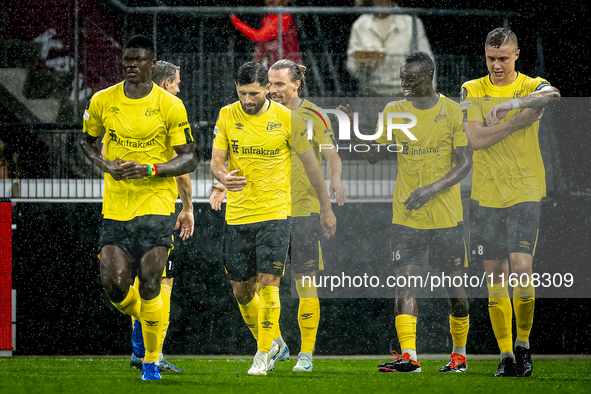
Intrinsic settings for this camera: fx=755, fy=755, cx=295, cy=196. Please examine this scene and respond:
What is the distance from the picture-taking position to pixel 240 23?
849 cm

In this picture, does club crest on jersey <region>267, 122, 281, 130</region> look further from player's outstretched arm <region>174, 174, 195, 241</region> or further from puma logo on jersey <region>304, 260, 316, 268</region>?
puma logo on jersey <region>304, 260, 316, 268</region>

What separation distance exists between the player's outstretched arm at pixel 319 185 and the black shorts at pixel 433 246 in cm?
52

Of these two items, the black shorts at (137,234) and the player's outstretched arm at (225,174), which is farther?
the player's outstretched arm at (225,174)

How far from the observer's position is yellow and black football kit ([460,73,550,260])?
568cm

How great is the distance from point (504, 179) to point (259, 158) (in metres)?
1.89

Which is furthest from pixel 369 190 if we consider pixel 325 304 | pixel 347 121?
pixel 325 304

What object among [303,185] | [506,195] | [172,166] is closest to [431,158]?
[506,195]

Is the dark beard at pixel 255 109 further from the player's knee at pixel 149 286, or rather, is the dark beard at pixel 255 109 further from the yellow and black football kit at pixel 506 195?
the yellow and black football kit at pixel 506 195

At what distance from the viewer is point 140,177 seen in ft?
16.4

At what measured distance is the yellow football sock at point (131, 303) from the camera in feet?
17.1

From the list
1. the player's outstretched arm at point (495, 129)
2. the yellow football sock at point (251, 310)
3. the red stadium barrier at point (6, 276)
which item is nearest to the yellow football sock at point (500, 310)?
the player's outstretched arm at point (495, 129)

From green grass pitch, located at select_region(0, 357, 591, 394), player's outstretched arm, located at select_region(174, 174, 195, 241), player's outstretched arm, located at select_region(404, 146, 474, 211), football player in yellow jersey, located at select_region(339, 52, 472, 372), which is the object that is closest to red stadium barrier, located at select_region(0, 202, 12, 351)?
green grass pitch, located at select_region(0, 357, 591, 394)

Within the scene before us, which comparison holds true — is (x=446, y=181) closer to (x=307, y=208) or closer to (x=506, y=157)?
(x=506, y=157)

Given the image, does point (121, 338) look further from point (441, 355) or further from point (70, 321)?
point (441, 355)
